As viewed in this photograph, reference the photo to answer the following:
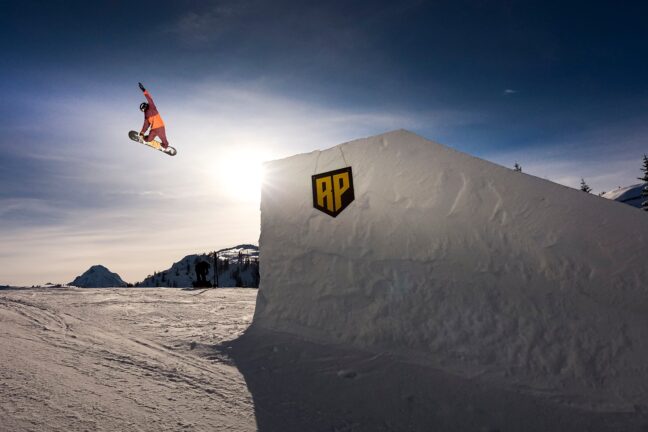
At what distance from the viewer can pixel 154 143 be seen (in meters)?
9.85

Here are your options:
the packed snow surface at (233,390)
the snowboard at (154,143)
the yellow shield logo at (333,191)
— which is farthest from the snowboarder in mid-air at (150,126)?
the yellow shield logo at (333,191)

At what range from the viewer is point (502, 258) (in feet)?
12.2

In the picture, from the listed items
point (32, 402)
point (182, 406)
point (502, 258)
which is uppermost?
point (502, 258)

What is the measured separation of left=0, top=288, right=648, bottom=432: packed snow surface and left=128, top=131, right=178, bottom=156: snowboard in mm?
5863

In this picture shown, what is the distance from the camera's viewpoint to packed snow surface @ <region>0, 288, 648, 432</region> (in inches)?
95.0

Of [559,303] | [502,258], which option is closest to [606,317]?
[559,303]

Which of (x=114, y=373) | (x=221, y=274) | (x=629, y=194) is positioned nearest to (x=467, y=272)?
(x=114, y=373)

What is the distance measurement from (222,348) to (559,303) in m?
3.55

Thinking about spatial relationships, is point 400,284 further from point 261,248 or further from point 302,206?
point 261,248

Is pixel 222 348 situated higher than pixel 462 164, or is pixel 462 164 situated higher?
pixel 462 164

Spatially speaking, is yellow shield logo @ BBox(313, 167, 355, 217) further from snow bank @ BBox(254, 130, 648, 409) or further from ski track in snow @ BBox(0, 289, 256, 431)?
ski track in snow @ BBox(0, 289, 256, 431)

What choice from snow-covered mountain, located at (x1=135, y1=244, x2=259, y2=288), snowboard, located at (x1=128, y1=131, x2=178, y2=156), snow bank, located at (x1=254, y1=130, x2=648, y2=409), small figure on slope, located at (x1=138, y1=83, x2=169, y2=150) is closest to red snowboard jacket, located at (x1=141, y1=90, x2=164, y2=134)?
small figure on slope, located at (x1=138, y1=83, x2=169, y2=150)

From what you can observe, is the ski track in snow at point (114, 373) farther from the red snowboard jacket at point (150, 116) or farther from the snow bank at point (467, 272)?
the red snowboard jacket at point (150, 116)

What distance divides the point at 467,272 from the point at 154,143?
9037 millimetres
